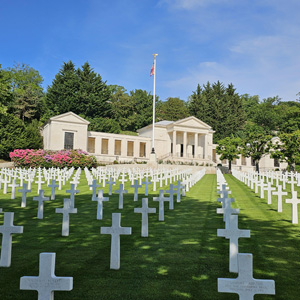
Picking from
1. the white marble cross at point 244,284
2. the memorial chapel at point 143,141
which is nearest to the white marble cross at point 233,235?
the white marble cross at point 244,284

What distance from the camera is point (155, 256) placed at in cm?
547

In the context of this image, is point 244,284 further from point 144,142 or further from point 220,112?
point 220,112

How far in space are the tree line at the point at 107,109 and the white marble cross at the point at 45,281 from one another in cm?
4190

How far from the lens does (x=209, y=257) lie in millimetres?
5418

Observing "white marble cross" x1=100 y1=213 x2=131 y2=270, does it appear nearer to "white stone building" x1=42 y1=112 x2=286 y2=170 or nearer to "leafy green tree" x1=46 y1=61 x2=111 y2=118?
"white stone building" x1=42 y1=112 x2=286 y2=170

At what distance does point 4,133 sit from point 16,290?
44.7 metres

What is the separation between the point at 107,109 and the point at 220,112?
25324 mm

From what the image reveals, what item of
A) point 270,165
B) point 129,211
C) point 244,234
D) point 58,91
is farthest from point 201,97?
point 244,234

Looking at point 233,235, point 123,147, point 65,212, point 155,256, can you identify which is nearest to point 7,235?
point 65,212

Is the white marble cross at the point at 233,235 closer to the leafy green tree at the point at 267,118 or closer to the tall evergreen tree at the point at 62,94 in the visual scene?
the tall evergreen tree at the point at 62,94

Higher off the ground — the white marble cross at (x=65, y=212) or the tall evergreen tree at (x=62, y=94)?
the tall evergreen tree at (x=62, y=94)

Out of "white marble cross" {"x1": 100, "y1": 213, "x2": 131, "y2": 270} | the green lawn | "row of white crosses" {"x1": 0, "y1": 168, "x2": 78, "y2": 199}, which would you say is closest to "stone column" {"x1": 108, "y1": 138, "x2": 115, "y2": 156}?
"row of white crosses" {"x1": 0, "y1": 168, "x2": 78, "y2": 199}

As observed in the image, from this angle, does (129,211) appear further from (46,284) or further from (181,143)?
(181,143)

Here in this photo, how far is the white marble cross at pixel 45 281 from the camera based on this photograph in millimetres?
2988
